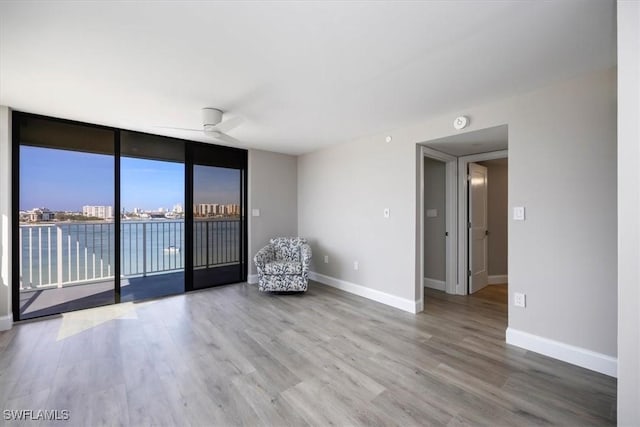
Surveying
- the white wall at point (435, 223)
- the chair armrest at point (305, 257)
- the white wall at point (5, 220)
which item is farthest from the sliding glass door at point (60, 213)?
the white wall at point (435, 223)

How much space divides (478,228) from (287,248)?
321 cm

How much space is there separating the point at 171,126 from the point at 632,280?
14.4 feet

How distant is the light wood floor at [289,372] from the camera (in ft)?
5.56

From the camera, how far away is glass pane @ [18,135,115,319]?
10.8 ft

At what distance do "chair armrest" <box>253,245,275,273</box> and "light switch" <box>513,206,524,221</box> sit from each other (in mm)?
3319

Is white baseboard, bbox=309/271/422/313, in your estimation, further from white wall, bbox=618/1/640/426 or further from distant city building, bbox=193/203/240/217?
white wall, bbox=618/1/640/426

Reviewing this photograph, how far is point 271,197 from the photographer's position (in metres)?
5.05

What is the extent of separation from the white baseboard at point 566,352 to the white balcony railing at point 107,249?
4.21 metres

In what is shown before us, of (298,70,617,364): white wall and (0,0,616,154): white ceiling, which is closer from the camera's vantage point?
(0,0,616,154): white ceiling

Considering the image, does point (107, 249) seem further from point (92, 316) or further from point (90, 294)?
point (92, 316)

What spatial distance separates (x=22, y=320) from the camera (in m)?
3.06

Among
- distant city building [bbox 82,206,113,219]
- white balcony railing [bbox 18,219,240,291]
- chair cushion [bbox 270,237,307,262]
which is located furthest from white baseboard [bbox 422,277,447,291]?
distant city building [bbox 82,206,113,219]

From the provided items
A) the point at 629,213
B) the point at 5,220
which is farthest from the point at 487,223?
the point at 5,220

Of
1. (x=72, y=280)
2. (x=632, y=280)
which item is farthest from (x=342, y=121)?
(x=72, y=280)
